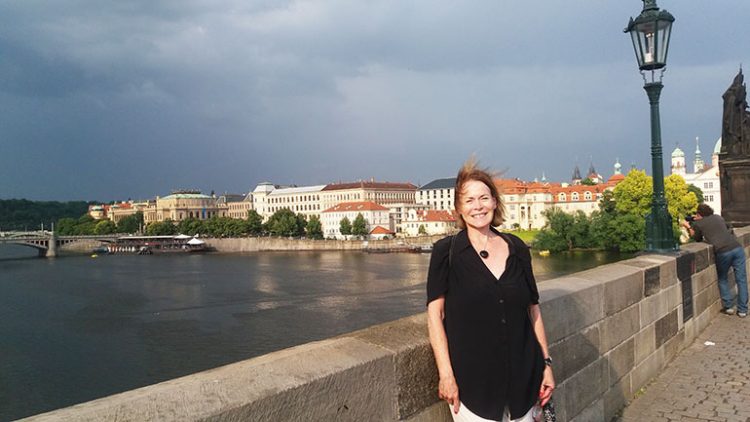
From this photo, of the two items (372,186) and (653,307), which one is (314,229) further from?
(653,307)

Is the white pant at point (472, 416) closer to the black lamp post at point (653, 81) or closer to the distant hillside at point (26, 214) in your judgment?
the black lamp post at point (653, 81)

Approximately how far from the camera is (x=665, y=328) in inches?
214

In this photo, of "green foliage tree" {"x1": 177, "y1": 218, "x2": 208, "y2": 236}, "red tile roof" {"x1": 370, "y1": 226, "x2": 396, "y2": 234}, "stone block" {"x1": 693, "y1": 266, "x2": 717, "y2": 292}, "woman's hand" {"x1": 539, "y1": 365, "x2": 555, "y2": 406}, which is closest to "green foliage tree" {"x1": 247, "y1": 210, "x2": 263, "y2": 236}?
"green foliage tree" {"x1": 177, "y1": 218, "x2": 208, "y2": 236}

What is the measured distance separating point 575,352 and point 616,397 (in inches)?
36.5

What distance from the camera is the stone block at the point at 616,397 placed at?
4164 millimetres

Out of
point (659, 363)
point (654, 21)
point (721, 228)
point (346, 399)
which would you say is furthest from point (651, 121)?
point (346, 399)

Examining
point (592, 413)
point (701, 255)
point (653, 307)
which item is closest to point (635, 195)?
point (701, 255)

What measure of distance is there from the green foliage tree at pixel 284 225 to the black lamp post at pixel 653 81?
101 meters

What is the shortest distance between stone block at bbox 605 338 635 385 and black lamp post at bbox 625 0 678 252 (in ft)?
7.44

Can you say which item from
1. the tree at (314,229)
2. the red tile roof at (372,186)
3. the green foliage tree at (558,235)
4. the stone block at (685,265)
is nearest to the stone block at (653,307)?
the stone block at (685,265)

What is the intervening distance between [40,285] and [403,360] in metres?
52.0

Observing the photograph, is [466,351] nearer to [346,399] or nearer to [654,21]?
[346,399]

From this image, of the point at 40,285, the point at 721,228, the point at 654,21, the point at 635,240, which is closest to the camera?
the point at 654,21

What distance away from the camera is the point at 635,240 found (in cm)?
5244
